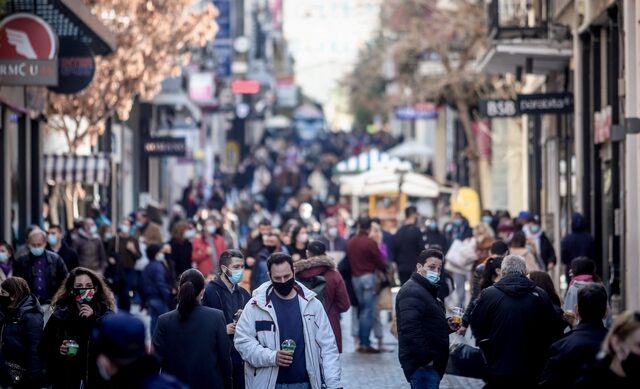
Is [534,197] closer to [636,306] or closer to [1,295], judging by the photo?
[636,306]

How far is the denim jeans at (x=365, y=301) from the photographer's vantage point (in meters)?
20.3

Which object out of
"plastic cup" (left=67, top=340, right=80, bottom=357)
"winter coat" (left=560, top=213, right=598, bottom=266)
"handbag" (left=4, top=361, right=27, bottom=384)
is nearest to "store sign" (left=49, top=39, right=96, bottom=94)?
"winter coat" (left=560, top=213, right=598, bottom=266)

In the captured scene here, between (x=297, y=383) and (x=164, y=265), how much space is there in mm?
9201

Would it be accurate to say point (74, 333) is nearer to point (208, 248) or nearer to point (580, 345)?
point (580, 345)

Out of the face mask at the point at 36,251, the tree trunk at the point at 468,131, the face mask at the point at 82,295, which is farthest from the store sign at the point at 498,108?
the face mask at the point at 82,295

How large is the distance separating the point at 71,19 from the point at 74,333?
1259cm

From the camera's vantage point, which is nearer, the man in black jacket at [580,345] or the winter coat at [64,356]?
the man in black jacket at [580,345]

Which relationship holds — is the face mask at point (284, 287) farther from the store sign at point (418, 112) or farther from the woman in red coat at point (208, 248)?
the store sign at point (418, 112)

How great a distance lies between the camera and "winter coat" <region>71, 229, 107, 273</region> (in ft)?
74.8

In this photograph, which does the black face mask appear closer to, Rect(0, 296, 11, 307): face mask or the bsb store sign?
Rect(0, 296, 11, 307): face mask

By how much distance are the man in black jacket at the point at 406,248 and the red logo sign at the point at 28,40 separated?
5633 mm

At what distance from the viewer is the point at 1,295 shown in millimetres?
12602

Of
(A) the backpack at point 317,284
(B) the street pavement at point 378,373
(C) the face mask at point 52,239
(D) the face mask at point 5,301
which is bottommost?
(B) the street pavement at point 378,373

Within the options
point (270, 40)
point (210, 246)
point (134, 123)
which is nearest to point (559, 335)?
point (210, 246)
